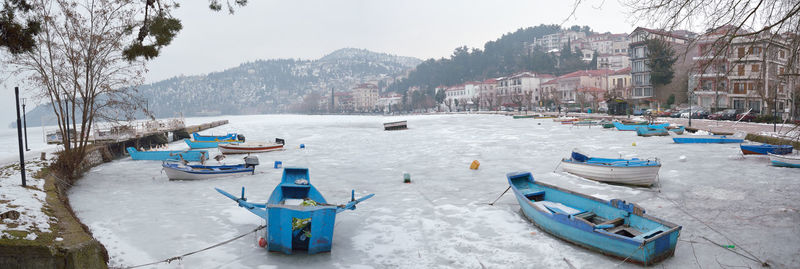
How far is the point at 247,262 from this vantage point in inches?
315

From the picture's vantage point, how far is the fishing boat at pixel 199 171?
1631 cm

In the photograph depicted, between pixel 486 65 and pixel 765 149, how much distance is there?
4927 inches

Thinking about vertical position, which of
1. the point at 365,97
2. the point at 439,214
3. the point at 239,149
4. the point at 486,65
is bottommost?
the point at 439,214

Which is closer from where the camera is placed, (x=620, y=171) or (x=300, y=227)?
(x=300, y=227)

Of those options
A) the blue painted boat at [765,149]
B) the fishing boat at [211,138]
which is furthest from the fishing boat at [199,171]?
the blue painted boat at [765,149]

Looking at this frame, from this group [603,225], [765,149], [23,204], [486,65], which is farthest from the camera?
[486,65]

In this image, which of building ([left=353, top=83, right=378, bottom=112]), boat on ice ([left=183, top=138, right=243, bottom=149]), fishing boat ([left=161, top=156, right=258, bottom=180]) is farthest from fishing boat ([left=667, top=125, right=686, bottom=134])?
building ([left=353, top=83, right=378, bottom=112])

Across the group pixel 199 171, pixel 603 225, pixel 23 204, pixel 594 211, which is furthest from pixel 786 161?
pixel 23 204

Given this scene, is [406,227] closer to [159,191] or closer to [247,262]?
[247,262]

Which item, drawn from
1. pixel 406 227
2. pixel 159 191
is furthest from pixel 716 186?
pixel 159 191

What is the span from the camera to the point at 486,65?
460 feet

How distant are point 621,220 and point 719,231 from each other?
2.09 meters

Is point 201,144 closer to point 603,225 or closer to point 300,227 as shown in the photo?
point 300,227

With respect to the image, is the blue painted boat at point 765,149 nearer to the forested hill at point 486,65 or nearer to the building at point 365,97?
the forested hill at point 486,65
